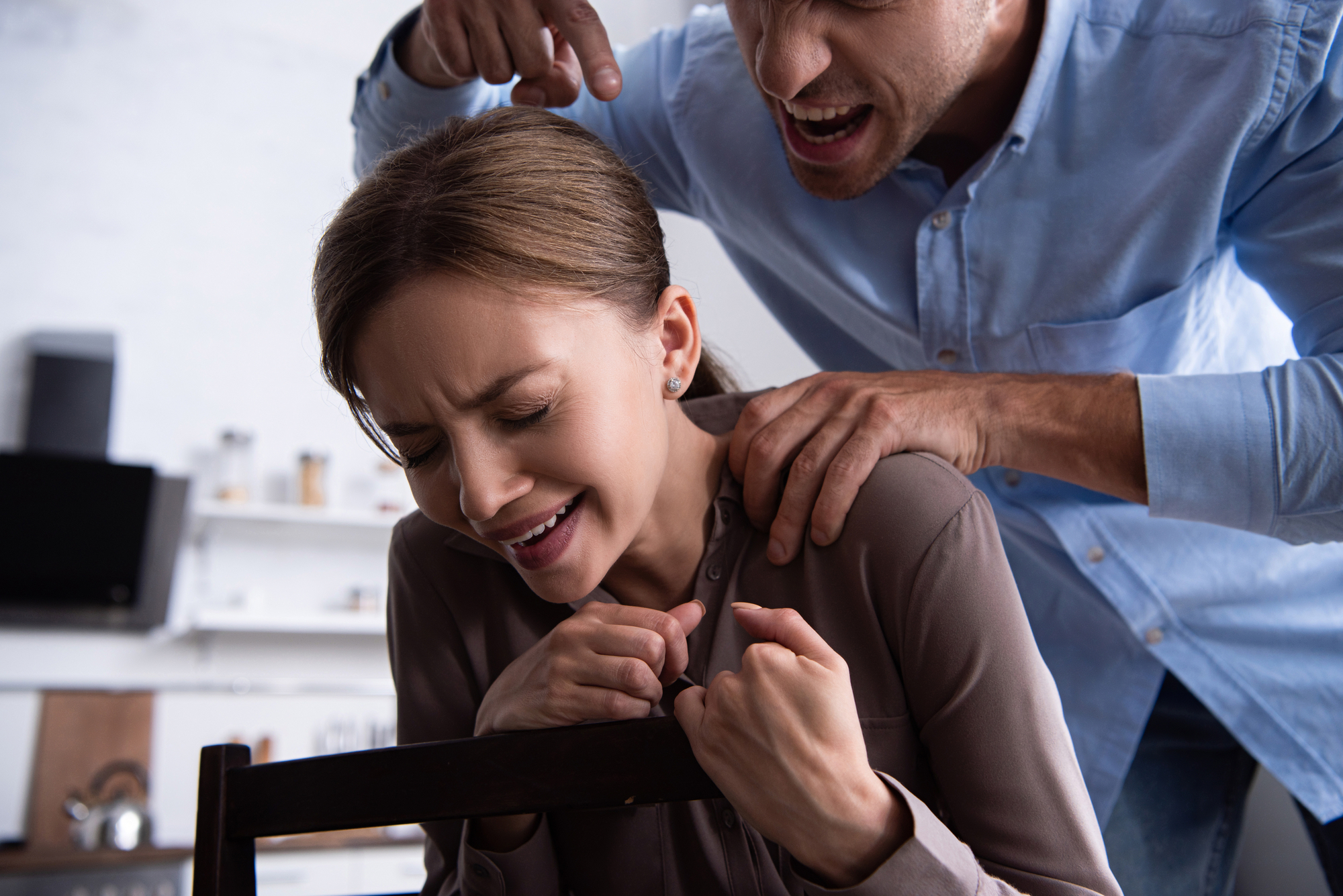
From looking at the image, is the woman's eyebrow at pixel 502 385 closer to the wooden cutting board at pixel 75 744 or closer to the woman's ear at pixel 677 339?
the woman's ear at pixel 677 339

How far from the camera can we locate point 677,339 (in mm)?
1047

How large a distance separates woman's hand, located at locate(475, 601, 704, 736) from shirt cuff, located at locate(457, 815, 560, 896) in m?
0.14

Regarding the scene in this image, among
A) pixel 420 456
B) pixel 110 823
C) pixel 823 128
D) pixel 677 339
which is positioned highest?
pixel 823 128

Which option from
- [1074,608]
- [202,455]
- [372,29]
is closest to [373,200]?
[1074,608]

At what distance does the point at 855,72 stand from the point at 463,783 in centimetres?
82

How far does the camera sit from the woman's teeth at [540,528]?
2.96 ft

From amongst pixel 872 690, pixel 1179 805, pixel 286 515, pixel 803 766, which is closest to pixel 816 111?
pixel 872 690

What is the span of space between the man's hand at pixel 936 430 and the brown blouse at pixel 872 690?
0.12 ft

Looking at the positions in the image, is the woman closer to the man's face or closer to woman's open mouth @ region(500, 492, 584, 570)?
woman's open mouth @ region(500, 492, 584, 570)

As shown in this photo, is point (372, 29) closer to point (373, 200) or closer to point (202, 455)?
point (202, 455)

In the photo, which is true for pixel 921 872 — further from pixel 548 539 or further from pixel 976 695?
pixel 548 539

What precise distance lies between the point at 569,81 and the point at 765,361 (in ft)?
10.0

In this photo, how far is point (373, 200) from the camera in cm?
96

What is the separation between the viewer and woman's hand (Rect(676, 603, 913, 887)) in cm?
64
